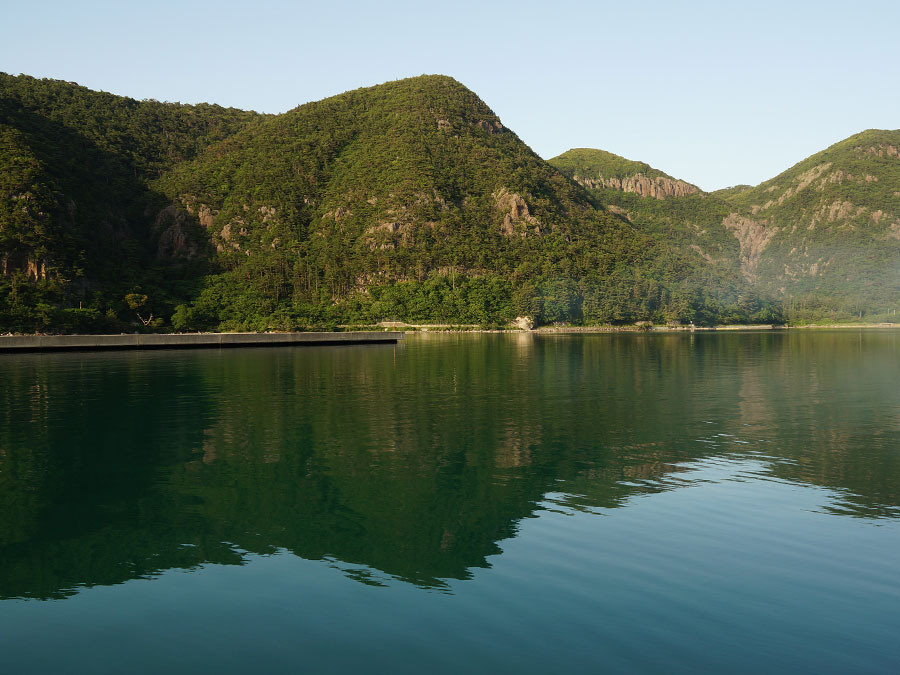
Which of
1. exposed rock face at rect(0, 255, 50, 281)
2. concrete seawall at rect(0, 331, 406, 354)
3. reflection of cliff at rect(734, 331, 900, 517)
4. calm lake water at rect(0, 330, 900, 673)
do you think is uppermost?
exposed rock face at rect(0, 255, 50, 281)

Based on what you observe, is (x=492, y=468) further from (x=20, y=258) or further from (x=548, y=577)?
(x=20, y=258)

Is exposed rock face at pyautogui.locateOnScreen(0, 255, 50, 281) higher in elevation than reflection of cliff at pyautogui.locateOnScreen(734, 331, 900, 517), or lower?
higher

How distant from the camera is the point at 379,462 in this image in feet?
87.0

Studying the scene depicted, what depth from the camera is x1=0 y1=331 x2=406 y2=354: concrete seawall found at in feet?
367

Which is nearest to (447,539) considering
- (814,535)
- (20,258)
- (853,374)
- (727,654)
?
(727,654)

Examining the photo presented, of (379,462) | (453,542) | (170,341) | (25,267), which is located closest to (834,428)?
(379,462)

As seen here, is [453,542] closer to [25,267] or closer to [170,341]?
[170,341]

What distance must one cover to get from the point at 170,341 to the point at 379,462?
111 meters

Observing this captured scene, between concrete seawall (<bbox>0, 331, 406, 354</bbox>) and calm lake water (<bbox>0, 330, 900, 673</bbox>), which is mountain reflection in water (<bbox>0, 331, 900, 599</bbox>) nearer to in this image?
calm lake water (<bbox>0, 330, 900, 673</bbox>)

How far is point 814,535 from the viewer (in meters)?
17.4

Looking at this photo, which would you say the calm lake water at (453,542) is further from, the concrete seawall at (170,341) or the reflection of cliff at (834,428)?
the concrete seawall at (170,341)

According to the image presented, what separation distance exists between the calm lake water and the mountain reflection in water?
0.14 metres

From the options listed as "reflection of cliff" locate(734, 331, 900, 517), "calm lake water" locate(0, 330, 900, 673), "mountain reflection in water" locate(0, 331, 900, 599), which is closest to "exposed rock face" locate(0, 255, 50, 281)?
"mountain reflection in water" locate(0, 331, 900, 599)

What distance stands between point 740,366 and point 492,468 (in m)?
55.5
